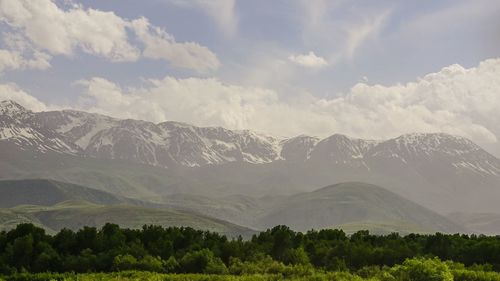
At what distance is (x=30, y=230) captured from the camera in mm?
106438

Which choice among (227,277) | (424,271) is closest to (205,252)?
A: (227,277)

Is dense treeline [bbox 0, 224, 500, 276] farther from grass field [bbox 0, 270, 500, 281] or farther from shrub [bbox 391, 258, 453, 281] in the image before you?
shrub [bbox 391, 258, 453, 281]

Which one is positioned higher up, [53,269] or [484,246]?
[484,246]

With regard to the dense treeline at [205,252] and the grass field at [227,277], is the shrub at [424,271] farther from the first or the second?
the dense treeline at [205,252]

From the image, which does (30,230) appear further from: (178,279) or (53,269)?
(178,279)

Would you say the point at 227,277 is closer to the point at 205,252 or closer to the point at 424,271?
the point at 205,252

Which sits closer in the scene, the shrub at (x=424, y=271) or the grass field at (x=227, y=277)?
the shrub at (x=424, y=271)

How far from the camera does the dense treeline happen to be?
279 feet

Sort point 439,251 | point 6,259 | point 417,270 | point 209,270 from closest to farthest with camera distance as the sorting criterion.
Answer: point 417,270 → point 209,270 → point 6,259 → point 439,251

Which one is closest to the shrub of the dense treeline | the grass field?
the grass field

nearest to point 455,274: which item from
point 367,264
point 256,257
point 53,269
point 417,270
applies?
point 417,270

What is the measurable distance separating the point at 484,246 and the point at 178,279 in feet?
198

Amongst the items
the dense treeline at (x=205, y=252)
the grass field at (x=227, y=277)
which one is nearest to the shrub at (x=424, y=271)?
the grass field at (x=227, y=277)

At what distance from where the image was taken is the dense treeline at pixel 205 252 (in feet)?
279
